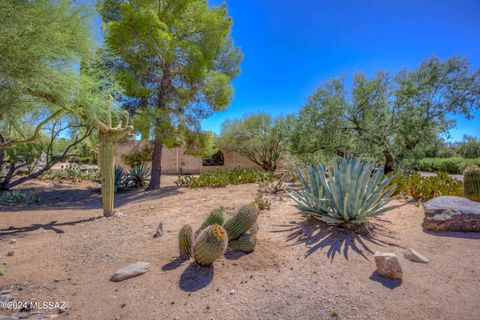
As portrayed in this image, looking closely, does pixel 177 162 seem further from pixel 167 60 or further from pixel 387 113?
pixel 387 113

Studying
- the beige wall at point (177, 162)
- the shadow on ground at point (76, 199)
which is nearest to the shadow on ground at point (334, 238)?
the shadow on ground at point (76, 199)

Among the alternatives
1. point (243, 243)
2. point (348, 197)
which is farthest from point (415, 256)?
point (243, 243)

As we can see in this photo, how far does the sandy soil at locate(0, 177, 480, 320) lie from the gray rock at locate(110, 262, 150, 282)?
0.09 m

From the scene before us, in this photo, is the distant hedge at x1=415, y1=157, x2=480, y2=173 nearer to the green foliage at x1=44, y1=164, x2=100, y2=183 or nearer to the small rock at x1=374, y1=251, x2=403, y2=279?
the small rock at x1=374, y1=251, x2=403, y2=279

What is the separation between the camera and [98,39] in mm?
5555

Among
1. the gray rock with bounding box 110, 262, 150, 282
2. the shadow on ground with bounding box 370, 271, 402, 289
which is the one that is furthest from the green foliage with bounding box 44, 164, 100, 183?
the shadow on ground with bounding box 370, 271, 402, 289

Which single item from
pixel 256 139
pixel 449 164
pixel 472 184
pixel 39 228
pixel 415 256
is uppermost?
pixel 256 139

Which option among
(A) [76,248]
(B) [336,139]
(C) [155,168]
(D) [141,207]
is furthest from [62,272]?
(B) [336,139]

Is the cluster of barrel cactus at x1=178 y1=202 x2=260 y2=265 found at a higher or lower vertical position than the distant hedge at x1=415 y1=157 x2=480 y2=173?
lower

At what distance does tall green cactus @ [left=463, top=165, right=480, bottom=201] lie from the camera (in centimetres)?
471

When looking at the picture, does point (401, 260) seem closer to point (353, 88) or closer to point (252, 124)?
point (353, 88)

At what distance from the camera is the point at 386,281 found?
9.90ft

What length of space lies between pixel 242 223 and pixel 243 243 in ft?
0.79

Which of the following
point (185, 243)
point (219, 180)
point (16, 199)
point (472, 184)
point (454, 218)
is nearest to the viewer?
point (185, 243)
